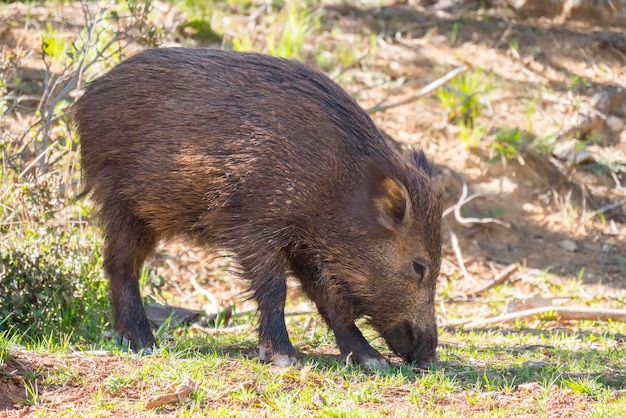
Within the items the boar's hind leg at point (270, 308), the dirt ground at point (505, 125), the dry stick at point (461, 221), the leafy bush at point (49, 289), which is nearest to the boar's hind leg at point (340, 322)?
the boar's hind leg at point (270, 308)

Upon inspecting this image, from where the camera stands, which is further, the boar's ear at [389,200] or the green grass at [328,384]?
the boar's ear at [389,200]

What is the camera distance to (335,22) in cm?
1148

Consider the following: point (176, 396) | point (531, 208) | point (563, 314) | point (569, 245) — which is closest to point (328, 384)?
point (176, 396)

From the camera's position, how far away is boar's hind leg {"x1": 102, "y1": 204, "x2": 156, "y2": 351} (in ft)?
18.5

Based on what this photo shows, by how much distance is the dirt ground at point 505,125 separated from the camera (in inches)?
344

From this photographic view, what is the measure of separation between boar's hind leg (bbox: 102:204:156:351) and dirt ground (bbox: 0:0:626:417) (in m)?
1.65

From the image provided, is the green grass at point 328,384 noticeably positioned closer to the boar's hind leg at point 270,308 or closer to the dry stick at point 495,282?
the boar's hind leg at point 270,308

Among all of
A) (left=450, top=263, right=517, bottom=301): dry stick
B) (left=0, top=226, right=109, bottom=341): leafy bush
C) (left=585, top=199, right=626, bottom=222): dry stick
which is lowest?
(left=450, top=263, right=517, bottom=301): dry stick

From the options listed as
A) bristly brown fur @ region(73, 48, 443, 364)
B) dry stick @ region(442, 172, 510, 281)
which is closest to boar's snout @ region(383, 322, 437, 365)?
bristly brown fur @ region(73, 48, 443, 364)

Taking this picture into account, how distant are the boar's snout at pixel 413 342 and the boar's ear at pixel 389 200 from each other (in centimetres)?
58

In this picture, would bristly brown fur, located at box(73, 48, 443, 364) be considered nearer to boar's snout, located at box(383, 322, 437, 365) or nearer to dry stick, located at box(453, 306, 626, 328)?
boar's snout, located at box(383, 322, 437, 365)

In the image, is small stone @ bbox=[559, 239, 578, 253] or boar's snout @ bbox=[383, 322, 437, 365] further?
small stone @ bbox=[559, 239, 578, 253]

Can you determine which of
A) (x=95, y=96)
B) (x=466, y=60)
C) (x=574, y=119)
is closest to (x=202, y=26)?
(x=466, y=60)

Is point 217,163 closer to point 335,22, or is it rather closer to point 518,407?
point 518,407
